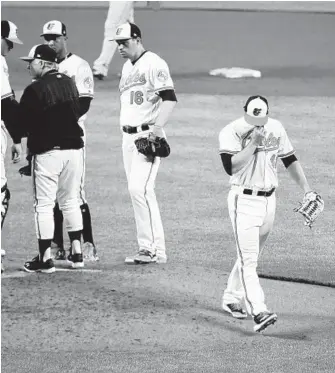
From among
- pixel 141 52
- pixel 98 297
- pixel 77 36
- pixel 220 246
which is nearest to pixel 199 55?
pixel 77 36

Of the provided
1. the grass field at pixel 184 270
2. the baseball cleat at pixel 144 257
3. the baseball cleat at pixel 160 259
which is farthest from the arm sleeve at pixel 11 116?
the baseball cleat at pixel 160 259

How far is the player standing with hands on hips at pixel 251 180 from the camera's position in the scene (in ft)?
24.0

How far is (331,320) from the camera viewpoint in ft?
25.1

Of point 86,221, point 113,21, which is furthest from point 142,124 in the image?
point 113,21

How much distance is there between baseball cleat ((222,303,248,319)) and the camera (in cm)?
759

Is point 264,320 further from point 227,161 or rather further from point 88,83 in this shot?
point 88,83

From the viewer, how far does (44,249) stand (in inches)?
316

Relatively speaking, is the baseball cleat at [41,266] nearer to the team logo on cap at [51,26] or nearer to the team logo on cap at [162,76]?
the team logo on cap at [162,76]

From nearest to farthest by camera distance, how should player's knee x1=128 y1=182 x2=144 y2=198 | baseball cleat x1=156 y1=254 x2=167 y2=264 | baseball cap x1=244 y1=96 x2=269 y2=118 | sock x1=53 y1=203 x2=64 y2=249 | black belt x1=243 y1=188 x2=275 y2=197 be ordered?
baseball cap x1=244 y1=96 x2=269 y2=118
black belt x1=243 y1=188 x2=275 y2=197
player's knee x1=128 y1=182 x2=144 y2=198
baseball cleat x1=156 y1=254 x2=167 y2=264
sock x1=53 y1=203 x2=64 y2=249

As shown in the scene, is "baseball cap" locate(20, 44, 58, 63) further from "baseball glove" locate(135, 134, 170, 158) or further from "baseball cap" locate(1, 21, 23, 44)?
"baseball glove" locate(135, 134, 170, 158)

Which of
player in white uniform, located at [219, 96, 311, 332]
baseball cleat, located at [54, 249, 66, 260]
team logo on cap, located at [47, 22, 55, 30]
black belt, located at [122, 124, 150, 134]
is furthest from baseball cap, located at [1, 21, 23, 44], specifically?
player in white uniform, located at [219, 96, 311, 332]

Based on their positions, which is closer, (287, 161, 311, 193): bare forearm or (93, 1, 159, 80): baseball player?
(287, 161, 311, 193): bare forearm

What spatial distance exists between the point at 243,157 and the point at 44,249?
→ 169 cm

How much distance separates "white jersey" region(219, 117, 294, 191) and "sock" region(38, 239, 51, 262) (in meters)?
1.48
